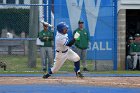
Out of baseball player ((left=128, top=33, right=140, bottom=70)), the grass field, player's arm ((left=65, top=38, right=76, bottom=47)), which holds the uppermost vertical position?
player's arm ((left=65, top=38, right=76, bottom=47))

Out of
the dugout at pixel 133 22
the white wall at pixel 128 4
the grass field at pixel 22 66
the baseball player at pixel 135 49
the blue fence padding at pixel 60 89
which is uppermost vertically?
the white wall at pixel 128 4

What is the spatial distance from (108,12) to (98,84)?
6.04 m

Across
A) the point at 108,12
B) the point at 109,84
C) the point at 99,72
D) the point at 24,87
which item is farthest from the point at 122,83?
the point at 108,12

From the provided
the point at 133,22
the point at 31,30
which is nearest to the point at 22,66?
the point at 31,30

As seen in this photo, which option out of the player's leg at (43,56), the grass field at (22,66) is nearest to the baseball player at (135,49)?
the grass field at (22,66)

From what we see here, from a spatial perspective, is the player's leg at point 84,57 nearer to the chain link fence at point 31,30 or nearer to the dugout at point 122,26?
the chain link fence at point 31,30

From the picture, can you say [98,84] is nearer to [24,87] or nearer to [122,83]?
[122,83]

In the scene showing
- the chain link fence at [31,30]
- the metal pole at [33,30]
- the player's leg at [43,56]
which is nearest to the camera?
the player's leg at [43,56]

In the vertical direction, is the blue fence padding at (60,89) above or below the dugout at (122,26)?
below

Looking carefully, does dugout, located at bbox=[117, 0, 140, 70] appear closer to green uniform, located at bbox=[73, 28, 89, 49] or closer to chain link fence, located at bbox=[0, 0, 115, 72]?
chain link fence, located at bbox=[0, 0, 115, 72]

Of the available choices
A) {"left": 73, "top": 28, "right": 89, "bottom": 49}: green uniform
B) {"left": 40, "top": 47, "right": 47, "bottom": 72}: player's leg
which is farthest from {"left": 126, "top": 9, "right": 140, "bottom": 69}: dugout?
{"left": 40, "top": 47, "right": 47, "bottom": 72}: player's leg

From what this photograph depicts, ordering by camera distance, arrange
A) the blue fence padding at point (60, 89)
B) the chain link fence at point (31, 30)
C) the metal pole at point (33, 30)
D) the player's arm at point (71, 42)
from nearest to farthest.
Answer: the blue fence padding at point (60, 89) → the player's arm at point (71, 42) → the chain link fence at point (31, 30) → the metal pole at point (33, 30)

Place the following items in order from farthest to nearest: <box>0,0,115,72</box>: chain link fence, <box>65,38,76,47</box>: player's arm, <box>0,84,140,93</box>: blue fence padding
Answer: <box>0,0,115,72</box>: chain link fence → <box>65,38,76,47</box>: player's arm → <box>0,84,140,93</box>: blue fence padding

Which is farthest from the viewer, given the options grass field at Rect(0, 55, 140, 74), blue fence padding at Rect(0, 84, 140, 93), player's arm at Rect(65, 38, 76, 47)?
grass field at Rect(0, 55, 140, 74)
